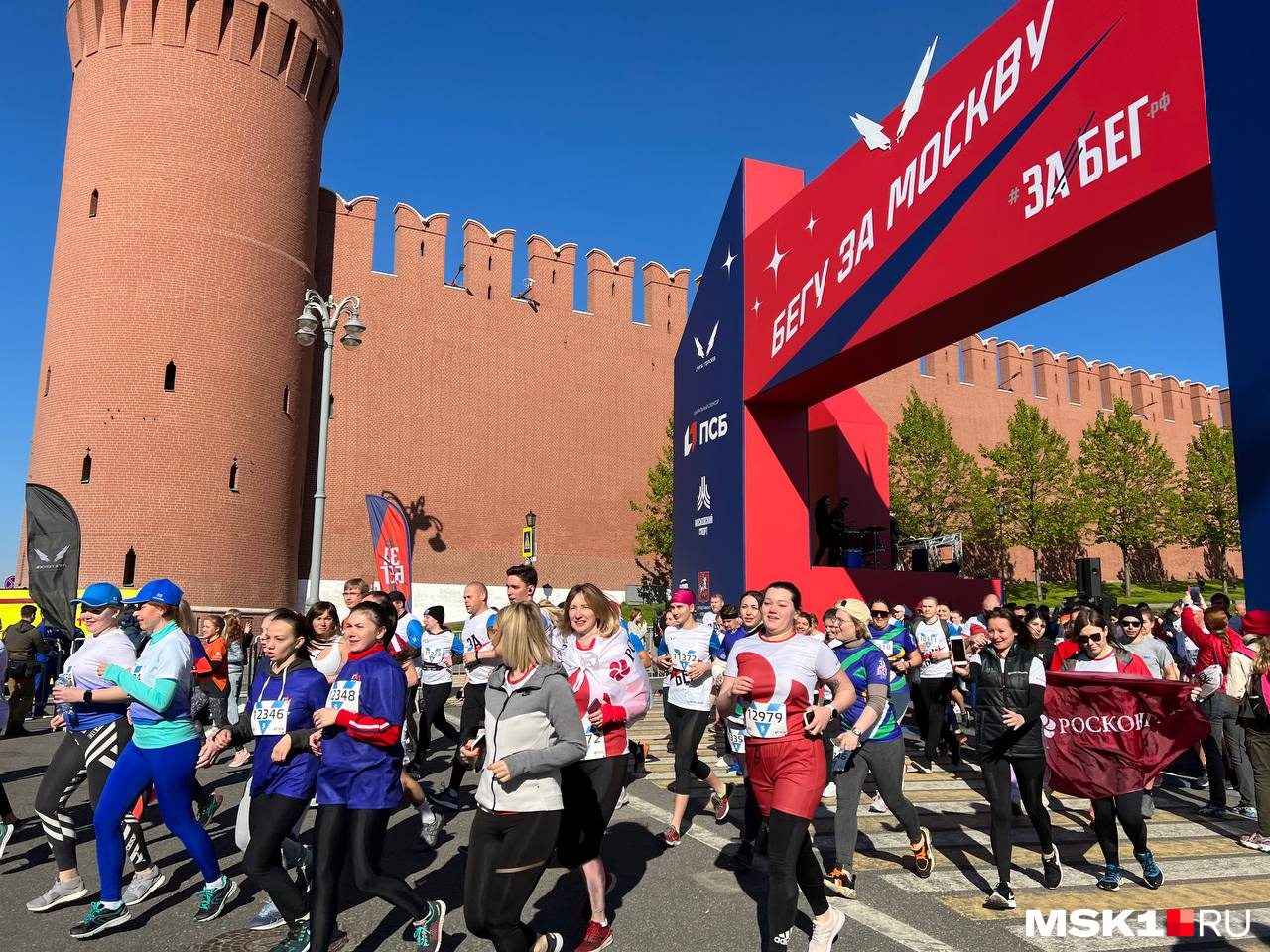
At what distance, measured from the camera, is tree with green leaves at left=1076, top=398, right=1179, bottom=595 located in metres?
44.6

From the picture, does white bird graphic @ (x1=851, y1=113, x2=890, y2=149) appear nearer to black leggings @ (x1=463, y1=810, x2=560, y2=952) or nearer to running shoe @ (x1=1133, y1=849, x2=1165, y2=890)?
running shoe @ (x1=1133, y1=849, x2=1165, y2=890)

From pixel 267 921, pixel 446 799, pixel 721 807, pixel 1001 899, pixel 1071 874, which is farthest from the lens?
pixel 446 799

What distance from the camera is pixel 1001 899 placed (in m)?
5.44

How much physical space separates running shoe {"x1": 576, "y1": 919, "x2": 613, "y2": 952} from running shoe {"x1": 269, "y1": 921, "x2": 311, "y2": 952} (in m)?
1.40

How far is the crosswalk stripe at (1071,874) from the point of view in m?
5.94

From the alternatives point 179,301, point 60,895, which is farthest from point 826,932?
point 179,301

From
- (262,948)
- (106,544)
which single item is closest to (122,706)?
(262,948)

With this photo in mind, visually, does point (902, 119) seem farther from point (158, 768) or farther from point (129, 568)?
point (129, 568)

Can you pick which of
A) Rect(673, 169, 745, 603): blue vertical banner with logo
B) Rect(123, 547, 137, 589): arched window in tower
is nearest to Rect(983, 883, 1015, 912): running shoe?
Rect(673, 169, 745, 603): blue vertical banner with logo

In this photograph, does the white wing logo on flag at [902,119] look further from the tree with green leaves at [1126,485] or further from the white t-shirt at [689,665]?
the tree with green leaves at [1126,485]

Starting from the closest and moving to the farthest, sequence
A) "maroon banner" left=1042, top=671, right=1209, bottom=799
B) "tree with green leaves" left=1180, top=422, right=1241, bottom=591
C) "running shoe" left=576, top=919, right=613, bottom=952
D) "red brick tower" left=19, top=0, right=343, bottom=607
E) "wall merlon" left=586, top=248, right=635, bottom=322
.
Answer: "running shoe" left=576, top=919, right=613, bottom=952 < "maroon banner" left=1042, top=671, right=1209, bottom=799 < "red brick tower" left=19, top=0, right=343, bottom=607 < "wall merlon" left=586, top=248, right=635, bottom=322 < "tree with green leaves" left=1180, top=422, right=1241, bottom=591

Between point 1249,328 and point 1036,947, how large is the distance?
630 centimetres

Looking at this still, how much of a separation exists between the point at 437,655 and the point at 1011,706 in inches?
212

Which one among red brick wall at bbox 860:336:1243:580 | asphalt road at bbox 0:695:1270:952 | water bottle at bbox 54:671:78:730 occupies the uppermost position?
red brick wall at bbox 860:336:1243:580
